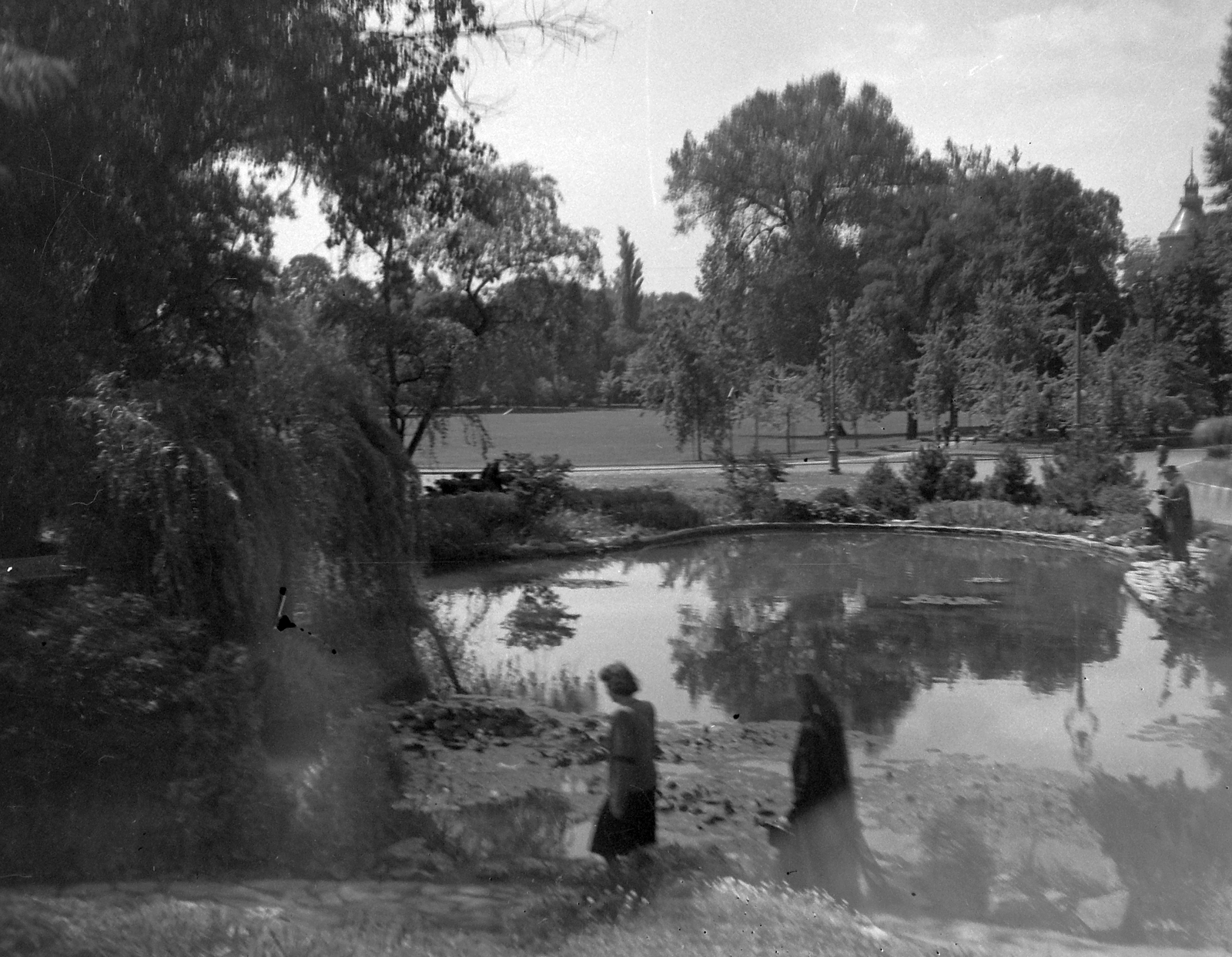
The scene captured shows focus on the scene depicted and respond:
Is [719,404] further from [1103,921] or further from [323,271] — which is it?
[1103,921]

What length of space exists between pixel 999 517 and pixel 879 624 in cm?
1068

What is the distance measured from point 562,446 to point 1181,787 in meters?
39.9

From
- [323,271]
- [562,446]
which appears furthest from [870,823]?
[562,446]

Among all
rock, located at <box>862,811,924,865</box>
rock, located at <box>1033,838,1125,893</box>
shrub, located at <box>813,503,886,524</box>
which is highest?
shrub, located at <box>813,503,886,524</box>

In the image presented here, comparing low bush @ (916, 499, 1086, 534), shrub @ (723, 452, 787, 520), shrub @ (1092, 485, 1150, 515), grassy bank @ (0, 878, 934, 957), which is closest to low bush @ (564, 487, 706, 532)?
shrub @ (723, 452, 787, 520)

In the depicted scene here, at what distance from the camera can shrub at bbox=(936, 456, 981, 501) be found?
1144 inches

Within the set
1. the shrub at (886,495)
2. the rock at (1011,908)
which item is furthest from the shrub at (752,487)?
the rock at (1011,908)

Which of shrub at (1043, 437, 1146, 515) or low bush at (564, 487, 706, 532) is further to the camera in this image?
shrub at (1043, 437, 1146, 515)

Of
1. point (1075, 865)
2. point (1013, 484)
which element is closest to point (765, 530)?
point (1013, 484)

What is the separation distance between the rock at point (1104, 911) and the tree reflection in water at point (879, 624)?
4.63 metres

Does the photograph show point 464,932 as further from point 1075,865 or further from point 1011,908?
point 1075,865

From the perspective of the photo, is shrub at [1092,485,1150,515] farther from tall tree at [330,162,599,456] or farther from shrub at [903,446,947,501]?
tall tree at [330,162,599,456]

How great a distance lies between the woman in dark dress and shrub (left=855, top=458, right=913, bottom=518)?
21.8m

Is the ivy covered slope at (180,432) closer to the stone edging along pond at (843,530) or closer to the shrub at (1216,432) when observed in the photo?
the stone edging along pond at (843,530)
